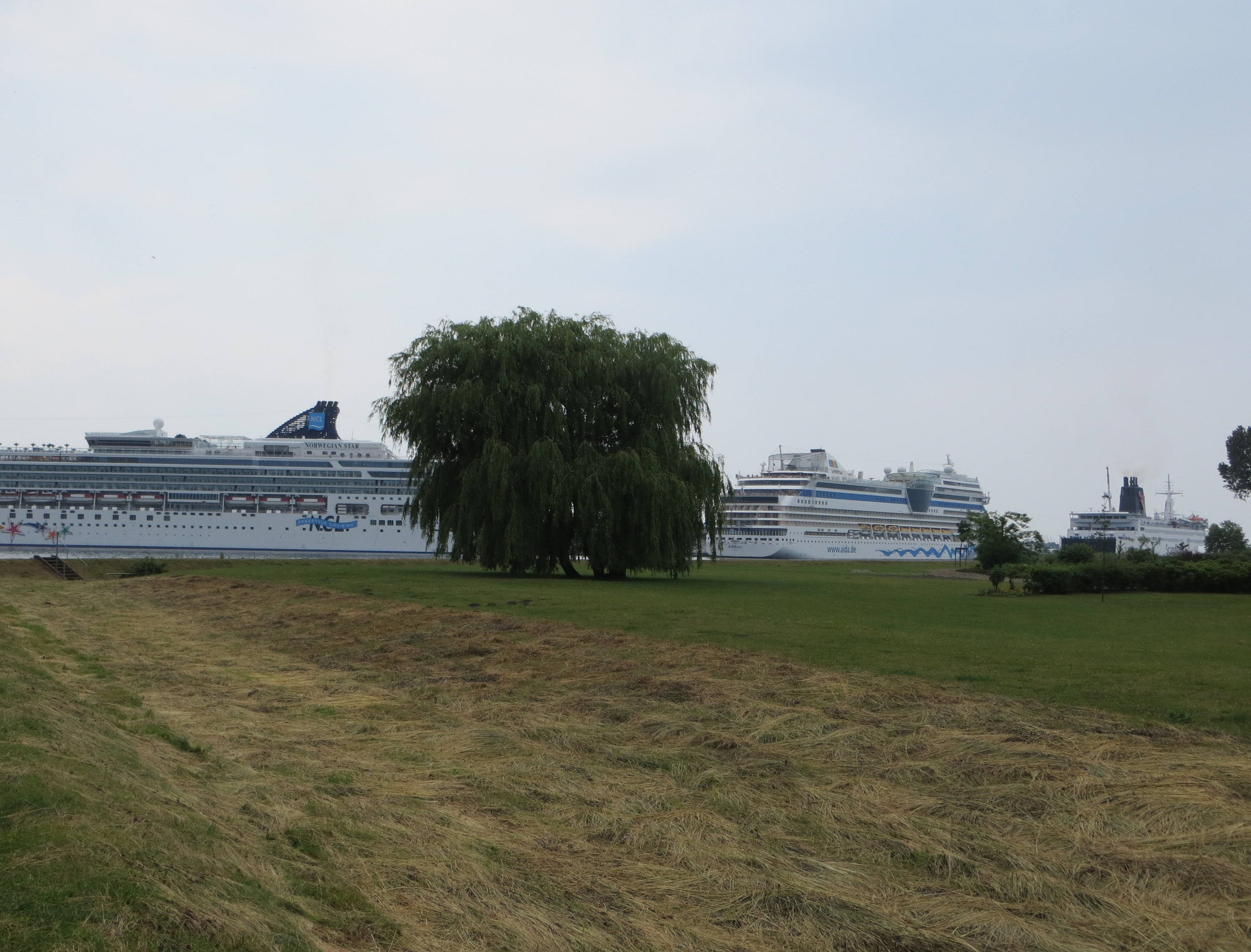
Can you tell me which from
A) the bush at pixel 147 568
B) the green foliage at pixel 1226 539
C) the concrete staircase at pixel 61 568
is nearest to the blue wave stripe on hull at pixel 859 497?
the green foliage at pixel 1226 539

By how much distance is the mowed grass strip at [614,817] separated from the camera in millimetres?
3477

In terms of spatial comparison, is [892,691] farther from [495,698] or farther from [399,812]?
[399,812]

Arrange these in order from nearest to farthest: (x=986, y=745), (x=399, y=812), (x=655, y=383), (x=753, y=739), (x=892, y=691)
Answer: (x=399, y=812) < (x=986, y=745) < (x=753, y=739) < (x=892, y=691) < (x=655, y=383)

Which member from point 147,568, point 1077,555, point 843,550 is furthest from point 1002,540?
point 843,550

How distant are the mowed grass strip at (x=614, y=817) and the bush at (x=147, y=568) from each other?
19794mm

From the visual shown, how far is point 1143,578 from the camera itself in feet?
80.2

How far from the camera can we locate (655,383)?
27.6m

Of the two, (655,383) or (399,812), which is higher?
(655,383)

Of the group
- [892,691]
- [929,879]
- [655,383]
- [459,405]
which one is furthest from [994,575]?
[929,879]

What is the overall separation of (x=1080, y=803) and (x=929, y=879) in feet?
4.69

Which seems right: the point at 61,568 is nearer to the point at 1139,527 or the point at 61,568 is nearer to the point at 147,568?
the point at 147,568

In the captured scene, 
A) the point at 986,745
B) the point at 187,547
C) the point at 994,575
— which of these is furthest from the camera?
the point at 187,547

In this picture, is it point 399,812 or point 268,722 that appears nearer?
point 399,812

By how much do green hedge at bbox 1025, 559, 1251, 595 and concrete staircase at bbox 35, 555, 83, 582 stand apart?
24483 mm
